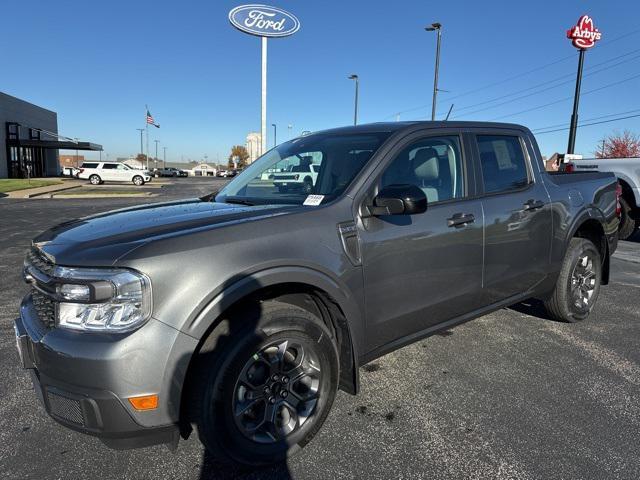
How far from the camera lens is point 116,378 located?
76.4 inches

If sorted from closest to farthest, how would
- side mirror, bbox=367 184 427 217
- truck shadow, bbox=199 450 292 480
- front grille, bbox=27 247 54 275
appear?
front grille, bbox=27 247 54 275 < truck shadow, bbox=199 450 292 480 < side mirror, bbox=367 184 427 217

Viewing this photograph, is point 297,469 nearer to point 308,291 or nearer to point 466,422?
point 308,291

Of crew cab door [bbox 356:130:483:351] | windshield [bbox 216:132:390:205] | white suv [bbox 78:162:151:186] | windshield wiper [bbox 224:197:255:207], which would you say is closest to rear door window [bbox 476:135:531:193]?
crew cab door [bbox 356:130:483:351]

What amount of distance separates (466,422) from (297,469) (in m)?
1.11

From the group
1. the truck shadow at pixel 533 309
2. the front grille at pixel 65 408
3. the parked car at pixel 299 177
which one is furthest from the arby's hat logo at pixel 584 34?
the front grille at pixel 65 408

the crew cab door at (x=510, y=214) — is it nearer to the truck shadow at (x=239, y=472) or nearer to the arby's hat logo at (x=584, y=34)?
the truck shadow at (x=239, y=472)

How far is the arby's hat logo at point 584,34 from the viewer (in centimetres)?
2045

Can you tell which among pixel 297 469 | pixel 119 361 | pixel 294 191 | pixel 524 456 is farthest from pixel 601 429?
pixel 119 361

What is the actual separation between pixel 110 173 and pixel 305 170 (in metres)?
41.1

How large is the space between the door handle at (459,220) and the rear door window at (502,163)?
0.38m

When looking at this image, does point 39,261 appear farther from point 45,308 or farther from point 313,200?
point 313,200

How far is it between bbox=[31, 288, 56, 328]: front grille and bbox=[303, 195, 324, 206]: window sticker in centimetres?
144

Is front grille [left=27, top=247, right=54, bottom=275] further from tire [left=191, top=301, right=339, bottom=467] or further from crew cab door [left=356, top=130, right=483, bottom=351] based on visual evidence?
crew cab door [left=356, top=130, right=483, bottom=351]

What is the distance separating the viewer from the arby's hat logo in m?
20.5
